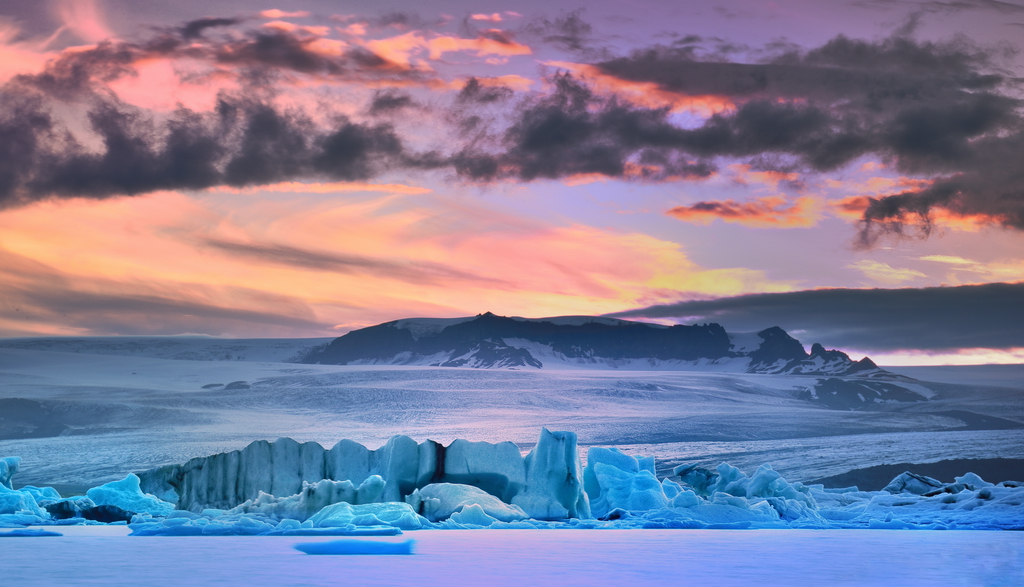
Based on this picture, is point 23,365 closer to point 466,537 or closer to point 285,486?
point 285,486

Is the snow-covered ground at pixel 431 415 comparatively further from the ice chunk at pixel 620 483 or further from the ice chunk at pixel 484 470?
the ice chunk at pixel 484 470

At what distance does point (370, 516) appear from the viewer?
13.6 meters

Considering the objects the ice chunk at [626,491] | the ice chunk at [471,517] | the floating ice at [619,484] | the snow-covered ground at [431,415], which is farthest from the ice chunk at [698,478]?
the snow-covered ground at [431,415]

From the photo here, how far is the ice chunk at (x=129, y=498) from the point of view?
16.7 meters

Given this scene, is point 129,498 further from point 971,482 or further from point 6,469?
point 971,482

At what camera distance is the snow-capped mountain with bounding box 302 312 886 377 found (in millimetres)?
133000

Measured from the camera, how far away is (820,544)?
43.2 ft

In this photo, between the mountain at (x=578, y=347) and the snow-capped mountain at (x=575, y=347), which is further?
the snow-capped mountain at (x=575, y=347)

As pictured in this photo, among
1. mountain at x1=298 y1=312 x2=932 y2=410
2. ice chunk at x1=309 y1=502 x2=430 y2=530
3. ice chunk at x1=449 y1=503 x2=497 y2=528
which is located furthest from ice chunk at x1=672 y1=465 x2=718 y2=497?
mountain at x1=298 y1=312 x2=932 y2=410

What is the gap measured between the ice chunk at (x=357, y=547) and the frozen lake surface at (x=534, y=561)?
0.70ft

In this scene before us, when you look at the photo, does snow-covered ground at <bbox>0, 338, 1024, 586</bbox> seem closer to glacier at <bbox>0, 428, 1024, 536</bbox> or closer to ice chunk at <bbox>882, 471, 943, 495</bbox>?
glacier at <bbox>0, 428, 1024, 536</bbox>

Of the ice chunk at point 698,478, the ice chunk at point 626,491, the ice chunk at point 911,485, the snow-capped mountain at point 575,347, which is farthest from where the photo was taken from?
the snow-capped mountain at point 575,347

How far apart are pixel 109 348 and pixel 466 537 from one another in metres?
82.7

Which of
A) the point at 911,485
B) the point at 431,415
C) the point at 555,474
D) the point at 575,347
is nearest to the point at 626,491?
the point at 555,474
